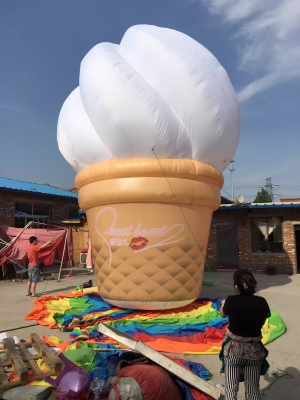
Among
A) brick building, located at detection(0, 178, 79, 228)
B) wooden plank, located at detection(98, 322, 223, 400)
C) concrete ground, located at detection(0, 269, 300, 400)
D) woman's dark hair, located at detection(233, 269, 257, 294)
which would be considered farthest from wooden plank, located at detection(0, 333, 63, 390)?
brick building, located at detection(0, 178, 79, 228)

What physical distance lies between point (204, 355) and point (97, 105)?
393 cm

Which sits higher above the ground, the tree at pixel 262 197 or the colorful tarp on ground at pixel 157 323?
the tree at pixel 262 197

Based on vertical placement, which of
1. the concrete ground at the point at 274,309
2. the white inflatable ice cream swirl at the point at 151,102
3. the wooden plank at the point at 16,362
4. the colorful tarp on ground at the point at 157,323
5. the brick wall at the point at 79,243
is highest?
the white inflatable ice cream swirl at the point at 151,102

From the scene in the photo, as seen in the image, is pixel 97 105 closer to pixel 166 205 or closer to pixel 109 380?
pixel 166 205

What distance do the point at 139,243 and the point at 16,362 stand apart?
2.42 m

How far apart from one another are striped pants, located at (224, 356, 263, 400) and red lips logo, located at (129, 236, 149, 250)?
110 inches

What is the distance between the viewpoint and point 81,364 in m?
3.64

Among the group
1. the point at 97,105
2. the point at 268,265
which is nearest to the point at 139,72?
the point at 97,105

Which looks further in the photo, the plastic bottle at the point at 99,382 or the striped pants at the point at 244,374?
the plastic bottle at the point at 99,382

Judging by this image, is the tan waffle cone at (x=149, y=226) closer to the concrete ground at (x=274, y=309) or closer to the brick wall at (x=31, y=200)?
the concrete ground at (x=274, y=309)

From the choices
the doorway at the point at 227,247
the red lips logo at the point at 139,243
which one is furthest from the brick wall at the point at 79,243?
the red lips logo at the point at 139,243

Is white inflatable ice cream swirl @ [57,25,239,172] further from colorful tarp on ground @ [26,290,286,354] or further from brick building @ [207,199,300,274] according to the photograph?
brick building @ [207,199,300,274]

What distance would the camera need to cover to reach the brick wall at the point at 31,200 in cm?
1327

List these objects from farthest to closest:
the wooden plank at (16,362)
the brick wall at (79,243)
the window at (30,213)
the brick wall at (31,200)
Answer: the brick wall at (79,243) → the window at (30,213) → the brick wall at (31,200) → the wooden plank at (16,362)
